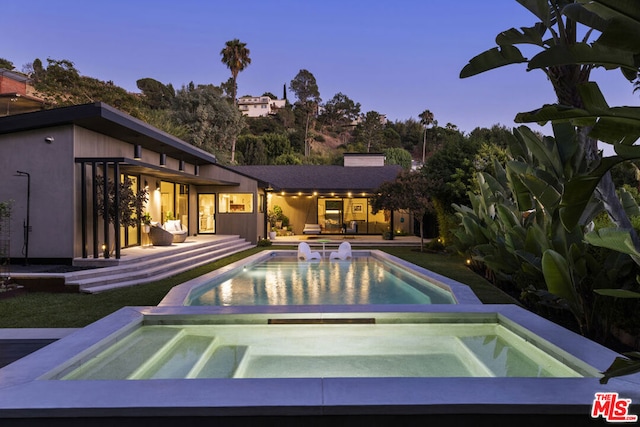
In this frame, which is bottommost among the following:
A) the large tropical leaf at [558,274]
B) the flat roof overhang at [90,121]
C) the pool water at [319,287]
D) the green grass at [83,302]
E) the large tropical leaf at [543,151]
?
the pool water at [319,287]

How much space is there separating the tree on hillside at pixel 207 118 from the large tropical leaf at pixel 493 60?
37.9 m

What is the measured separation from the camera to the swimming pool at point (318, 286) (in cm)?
777

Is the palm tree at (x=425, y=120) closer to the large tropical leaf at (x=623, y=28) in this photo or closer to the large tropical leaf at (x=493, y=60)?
the large tropical leaf at (x=493, y=60)

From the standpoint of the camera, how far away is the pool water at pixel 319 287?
7.98 meters

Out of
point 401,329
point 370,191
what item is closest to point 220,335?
point 401,329

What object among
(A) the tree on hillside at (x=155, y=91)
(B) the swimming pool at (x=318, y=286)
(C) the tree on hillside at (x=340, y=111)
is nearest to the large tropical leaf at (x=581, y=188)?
(B) the swimming pool at (x=318, y=286)

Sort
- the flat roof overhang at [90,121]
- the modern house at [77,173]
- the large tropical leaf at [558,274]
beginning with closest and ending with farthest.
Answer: the large tropical leaf at [558,274], the flat roof overhang at [90,121], the modern house at [77,173]

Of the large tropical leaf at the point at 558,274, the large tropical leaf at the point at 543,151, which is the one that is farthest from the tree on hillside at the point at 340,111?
the large tropical leaf at the point at 558,274

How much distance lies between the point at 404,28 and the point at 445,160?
2545cm

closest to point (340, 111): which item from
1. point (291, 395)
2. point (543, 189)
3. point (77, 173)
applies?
point (77, 173)

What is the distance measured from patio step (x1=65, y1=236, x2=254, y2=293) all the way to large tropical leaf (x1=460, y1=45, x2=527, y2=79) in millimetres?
8164

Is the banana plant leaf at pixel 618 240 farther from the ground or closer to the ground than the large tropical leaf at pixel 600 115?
closer to the ground

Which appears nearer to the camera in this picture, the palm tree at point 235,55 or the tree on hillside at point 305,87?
the palm tree at point 235,55

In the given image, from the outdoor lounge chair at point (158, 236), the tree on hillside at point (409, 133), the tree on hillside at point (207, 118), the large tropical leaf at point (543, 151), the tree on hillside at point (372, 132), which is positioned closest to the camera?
the large tropical leaf at point (543, 151)
